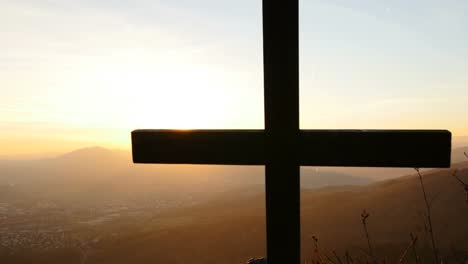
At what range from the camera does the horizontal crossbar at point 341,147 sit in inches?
123

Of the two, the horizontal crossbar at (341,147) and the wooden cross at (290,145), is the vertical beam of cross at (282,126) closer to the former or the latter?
the wooden cross at (290,145)

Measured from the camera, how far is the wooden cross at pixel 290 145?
9.88 feet

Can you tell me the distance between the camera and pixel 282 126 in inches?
121

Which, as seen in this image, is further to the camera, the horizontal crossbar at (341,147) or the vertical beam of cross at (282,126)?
the horizontal crossbar at (341,147)

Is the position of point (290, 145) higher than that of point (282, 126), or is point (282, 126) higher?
point (282, 126)

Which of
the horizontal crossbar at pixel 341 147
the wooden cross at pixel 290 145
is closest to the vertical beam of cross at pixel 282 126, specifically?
the wooden cross at pixel 290 145

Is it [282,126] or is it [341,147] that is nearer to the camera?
[282,126]

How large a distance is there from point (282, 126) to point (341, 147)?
1.54ft

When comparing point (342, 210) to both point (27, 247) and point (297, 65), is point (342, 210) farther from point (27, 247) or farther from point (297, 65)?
point (27, 247)

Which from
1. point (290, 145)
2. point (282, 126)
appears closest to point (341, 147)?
point (290, 145)

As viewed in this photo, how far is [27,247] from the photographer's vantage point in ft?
156

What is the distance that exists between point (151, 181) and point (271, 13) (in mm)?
161562

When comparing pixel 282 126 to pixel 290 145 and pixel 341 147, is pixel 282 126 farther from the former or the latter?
pixel 341 147

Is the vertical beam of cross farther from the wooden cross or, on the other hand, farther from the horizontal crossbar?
the horizontal crossbar
